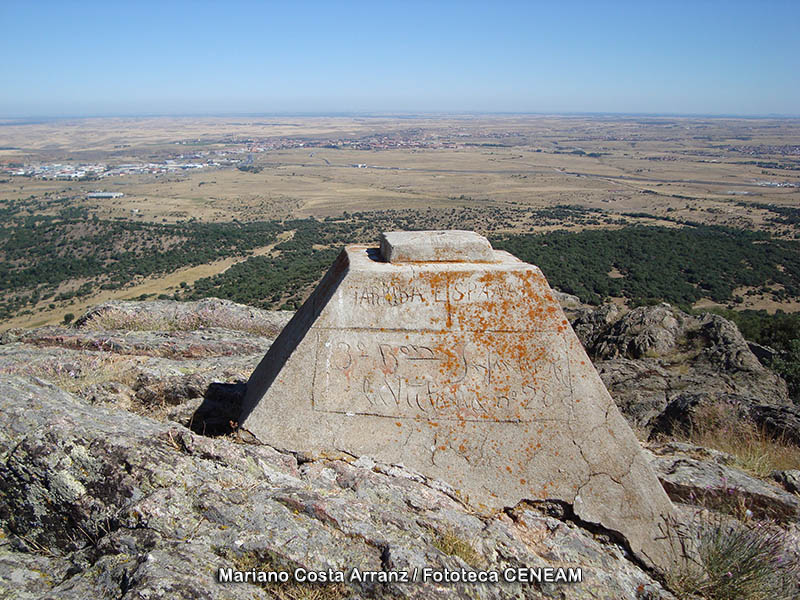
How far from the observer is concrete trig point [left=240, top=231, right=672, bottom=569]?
443cm

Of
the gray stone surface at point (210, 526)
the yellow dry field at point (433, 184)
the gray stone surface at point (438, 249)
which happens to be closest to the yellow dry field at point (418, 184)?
the yellow dry field at point (433, 184)

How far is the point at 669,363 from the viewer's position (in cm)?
1059

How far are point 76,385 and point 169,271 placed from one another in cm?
4256

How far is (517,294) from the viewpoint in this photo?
4.69 metres

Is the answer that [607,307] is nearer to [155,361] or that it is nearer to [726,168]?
[155,361]

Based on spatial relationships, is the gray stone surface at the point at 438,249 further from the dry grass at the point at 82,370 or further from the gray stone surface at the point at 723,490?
the dry grass at the point at 82,370

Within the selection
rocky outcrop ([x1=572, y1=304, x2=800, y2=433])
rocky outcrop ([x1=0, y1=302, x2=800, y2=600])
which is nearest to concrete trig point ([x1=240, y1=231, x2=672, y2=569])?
rocky outcrop ([x1=0, y1=302, x2=800, y2=600])

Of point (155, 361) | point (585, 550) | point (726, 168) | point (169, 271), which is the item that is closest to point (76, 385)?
point (155, 361)

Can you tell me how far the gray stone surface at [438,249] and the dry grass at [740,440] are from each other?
3.69 m

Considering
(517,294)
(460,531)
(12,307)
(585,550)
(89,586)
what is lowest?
(12,307)

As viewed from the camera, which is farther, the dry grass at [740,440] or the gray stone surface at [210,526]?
the dry grass at [740,440]

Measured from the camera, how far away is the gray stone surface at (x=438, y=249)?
16.1ft

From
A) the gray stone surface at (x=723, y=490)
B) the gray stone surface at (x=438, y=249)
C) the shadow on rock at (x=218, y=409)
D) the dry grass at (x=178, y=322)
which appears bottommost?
the dry grass at (x=178, y=322)

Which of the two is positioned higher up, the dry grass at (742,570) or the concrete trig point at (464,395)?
the concrete trig point at (464,395)
